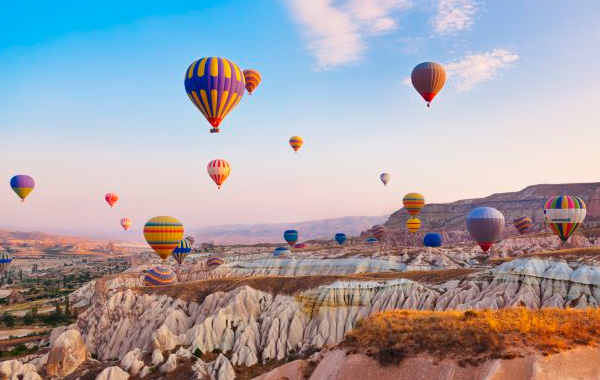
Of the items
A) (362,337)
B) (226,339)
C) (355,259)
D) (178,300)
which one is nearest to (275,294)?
(226,339)

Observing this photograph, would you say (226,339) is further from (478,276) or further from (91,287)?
(91,287)

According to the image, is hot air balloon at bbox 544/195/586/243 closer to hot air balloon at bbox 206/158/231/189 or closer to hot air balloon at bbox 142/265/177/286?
hot air balloon at bbox 206/158/231/189

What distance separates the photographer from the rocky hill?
6122 inches

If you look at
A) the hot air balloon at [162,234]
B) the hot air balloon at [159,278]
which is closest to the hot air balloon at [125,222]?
the hot air balloon at [159,278]

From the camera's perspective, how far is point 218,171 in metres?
72.8

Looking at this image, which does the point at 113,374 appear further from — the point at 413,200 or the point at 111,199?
the point at 111,199

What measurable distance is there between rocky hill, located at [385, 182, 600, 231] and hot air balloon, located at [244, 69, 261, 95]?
355 feet

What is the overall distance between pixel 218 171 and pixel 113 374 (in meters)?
39.3

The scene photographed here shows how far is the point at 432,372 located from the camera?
15617 mm

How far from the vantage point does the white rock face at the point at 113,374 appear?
126 ft

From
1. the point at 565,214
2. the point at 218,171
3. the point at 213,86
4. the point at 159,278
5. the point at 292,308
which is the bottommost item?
the point at 292,308

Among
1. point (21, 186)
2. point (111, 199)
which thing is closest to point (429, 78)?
point (21, 186)

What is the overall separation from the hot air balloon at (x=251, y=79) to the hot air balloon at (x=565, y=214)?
169ft

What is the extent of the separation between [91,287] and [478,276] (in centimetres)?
8264
